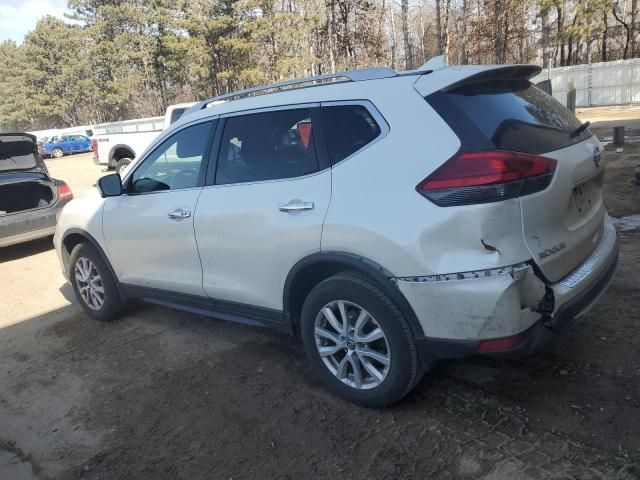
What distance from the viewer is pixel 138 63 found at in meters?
54.5

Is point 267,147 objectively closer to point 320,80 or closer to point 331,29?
point 320,80

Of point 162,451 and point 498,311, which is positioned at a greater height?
point 498,311

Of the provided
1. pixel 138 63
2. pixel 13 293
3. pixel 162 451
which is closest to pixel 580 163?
pixel 162 451

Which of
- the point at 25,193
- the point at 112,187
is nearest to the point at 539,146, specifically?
the point at 112,187

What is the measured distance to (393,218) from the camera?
2.69 meters

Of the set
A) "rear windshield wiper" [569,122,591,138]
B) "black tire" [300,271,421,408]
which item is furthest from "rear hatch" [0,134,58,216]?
"rear windshield wiper" [569,122,591,138]

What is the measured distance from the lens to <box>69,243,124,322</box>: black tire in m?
4.78

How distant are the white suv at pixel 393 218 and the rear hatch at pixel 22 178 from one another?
17.1 feet

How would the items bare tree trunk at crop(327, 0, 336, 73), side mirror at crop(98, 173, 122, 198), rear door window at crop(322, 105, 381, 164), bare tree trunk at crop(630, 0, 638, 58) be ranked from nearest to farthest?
rear door window at crop(322, 105, 381, 164), side mirror at crop(98, 173, 122, 198), bare tree trunk at crop(630, 0, 638, 58), bare tree trunk at crop(327, 0, 336, 73)

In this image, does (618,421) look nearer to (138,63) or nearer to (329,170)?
(329,170)

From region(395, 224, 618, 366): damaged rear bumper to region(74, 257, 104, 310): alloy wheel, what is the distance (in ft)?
10.8

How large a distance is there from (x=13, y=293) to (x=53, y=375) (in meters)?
2.83

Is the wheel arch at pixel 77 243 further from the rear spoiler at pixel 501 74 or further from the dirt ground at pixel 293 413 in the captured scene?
the rear spoiler at pixel 501 74

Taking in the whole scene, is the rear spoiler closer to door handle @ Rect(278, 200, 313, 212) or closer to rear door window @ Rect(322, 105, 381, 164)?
rear door window @ Rect(322, 105, 381, 164)
